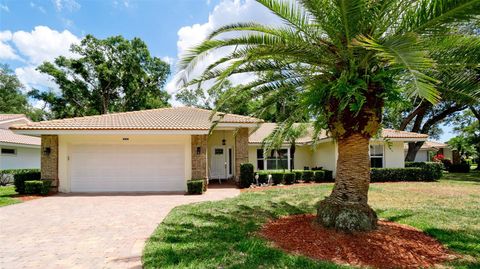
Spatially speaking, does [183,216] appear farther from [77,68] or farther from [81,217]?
[77,68]

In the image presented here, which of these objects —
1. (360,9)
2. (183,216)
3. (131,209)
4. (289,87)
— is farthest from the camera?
(131,209)

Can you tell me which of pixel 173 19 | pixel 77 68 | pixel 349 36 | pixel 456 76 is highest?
pixel 77 68

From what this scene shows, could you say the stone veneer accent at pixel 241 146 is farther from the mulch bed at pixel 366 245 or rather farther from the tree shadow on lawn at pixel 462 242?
the tree shadow on lawn at pixel 462 242

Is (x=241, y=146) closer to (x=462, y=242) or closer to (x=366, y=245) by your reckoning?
(x=366, y=245)

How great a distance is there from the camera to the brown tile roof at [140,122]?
14250mm

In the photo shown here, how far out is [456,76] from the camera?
6.54 m

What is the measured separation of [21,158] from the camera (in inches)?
918

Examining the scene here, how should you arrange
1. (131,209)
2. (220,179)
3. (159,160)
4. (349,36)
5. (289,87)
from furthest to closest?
(220,179)
(159,160)
(131,209)
(289,87)
(349,36)

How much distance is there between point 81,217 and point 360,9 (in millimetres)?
9452

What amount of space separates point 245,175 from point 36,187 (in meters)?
10.2

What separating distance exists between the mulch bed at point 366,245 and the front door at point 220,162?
13078 mm

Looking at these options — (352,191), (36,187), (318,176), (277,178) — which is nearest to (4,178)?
(36,187)

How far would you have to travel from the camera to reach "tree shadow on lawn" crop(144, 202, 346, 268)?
4.96 m

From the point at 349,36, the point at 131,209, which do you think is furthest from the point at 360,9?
the point at 131,209
